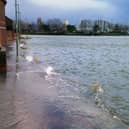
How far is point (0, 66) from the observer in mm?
17641

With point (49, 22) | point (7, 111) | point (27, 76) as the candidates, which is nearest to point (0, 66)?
point (27, 76)

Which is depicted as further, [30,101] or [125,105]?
[125,105]

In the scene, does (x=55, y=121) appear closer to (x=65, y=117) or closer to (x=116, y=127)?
(x=65, y=117)

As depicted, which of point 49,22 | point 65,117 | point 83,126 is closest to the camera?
point 83,126

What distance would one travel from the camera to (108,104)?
474 inches

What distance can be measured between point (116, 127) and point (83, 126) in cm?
94

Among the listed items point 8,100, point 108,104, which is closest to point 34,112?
point 8,100

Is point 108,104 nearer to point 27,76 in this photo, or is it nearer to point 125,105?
point 125,105

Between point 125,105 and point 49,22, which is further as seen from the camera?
point 49,22

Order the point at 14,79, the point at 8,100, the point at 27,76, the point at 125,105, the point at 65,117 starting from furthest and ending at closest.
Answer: the point at 27,76, the point at 14,79, the point at 125,105, the point at 8,100, the point at 65,117

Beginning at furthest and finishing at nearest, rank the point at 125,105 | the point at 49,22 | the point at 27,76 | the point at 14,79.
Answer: the point at 49,22
the point at 27,76
the point at 14,79
the point at 125,105

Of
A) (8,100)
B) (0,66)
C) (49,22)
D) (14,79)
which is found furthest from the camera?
(49,22)

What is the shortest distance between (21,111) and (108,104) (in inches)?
162

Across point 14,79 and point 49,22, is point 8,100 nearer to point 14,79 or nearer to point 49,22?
point 14,79
